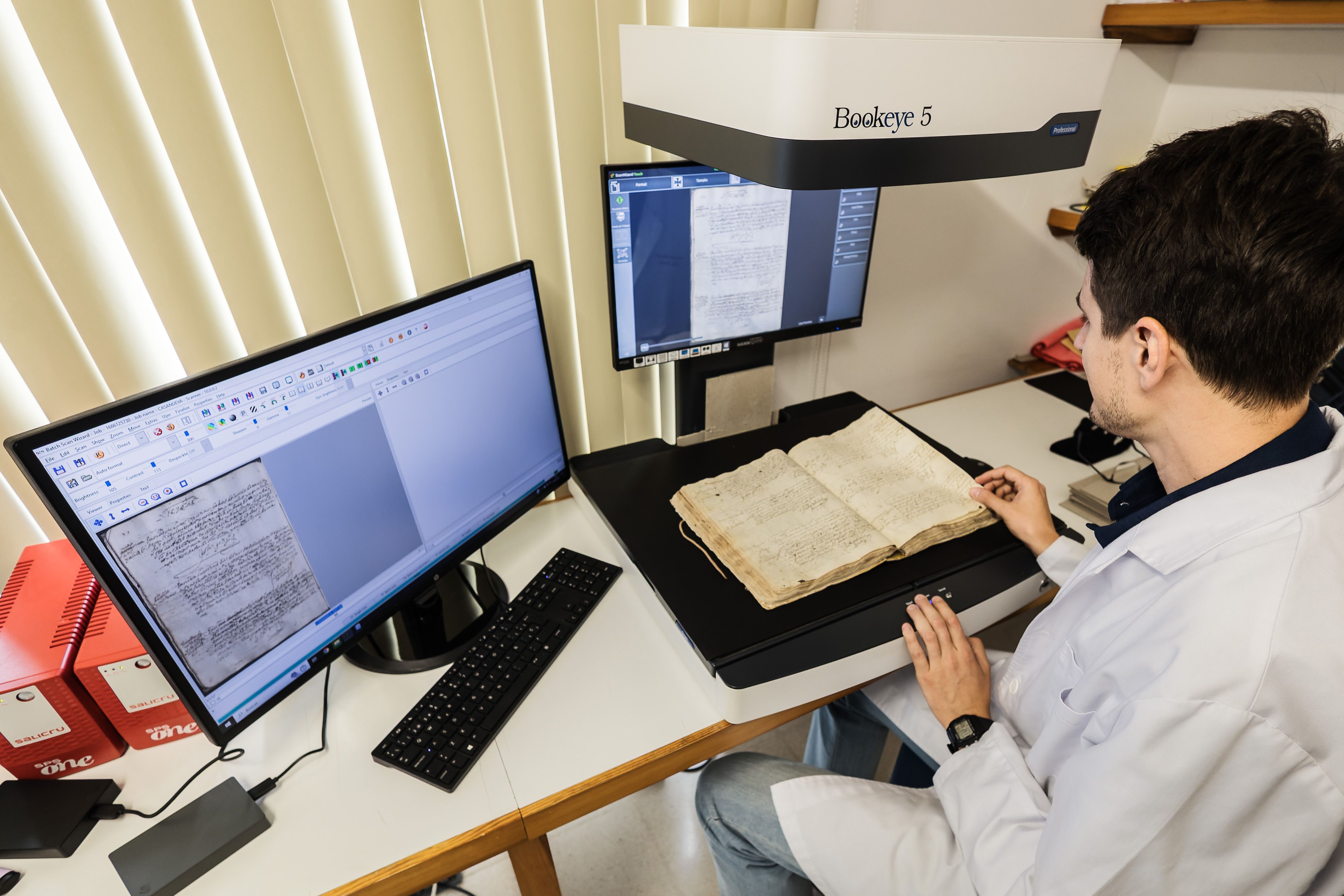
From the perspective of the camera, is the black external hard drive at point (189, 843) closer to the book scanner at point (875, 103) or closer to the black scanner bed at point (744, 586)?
the black scanner bed at point (744, 586)

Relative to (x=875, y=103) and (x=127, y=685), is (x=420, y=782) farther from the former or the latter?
(x=875, y=103)

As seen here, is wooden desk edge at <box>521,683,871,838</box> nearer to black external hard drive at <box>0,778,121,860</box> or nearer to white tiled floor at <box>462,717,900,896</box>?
black external hard drive at <box>0,778,121,860</box>

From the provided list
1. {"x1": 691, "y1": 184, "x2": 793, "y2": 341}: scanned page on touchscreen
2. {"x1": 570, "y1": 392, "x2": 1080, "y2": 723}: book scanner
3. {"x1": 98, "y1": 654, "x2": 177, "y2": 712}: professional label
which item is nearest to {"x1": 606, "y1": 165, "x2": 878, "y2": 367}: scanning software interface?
{"x1": 691, "y1": 184, "x2": 793, "y2": 341}: scanned page on touchscreen

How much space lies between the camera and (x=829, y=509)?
3.19 feet

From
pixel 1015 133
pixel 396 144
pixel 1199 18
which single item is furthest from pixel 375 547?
pixel 1199 18

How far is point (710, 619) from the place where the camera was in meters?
0.82

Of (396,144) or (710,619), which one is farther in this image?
(396,144)

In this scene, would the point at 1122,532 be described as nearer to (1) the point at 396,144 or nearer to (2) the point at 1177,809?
(2) the point at 1177,809

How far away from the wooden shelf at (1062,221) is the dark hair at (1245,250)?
0.90m

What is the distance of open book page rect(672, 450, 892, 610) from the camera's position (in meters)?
0.86

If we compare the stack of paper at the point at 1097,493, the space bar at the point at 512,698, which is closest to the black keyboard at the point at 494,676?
the space bar at the point at 512,698

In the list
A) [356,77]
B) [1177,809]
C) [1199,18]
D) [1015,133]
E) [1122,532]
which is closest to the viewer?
[1177,809]

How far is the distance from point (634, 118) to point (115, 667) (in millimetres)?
872

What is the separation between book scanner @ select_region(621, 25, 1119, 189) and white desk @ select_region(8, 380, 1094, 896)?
60 centimetres
